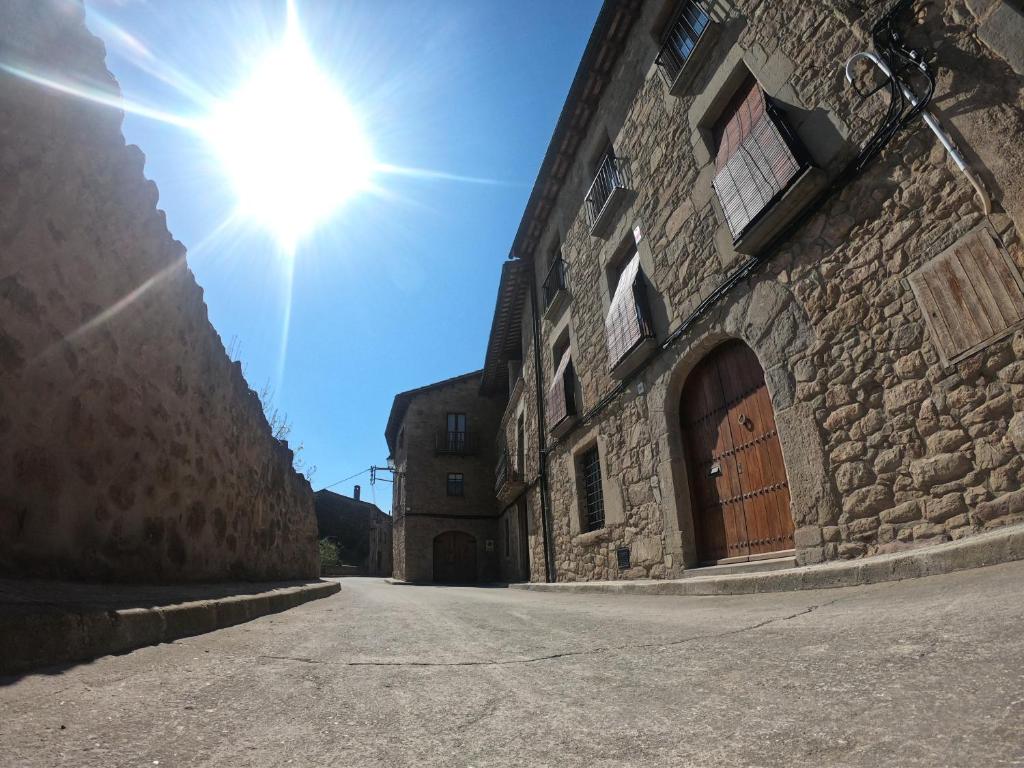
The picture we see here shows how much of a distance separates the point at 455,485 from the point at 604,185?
13706 mm

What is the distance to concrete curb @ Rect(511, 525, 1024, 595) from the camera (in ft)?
8.20

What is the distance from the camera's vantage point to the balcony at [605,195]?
7.27m

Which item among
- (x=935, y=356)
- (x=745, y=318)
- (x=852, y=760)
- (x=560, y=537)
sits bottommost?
(x=852, y=760)

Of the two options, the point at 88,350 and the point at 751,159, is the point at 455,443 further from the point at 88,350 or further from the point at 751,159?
the point at 88,350

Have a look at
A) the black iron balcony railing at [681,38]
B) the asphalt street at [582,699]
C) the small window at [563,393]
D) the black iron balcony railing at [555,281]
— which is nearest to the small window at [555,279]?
the black iron balcony railing at [555,281]

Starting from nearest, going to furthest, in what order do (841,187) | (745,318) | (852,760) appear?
(852,760) < (841,187) < (745,318)

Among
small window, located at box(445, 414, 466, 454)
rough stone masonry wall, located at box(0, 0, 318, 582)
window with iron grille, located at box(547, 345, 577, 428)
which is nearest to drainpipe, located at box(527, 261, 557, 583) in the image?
window with iron grille, located at box(547, 345, 577, 428)

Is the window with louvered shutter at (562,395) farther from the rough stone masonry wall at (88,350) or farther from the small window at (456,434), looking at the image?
the small window at (456,434)

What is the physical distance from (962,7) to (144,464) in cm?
619

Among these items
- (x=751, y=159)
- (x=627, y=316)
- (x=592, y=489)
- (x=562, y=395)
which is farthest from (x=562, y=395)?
(x=751, y=159)

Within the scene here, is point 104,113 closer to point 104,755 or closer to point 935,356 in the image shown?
point 104,755

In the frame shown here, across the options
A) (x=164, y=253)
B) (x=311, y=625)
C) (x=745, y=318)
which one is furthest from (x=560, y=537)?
(x=164, y=253)

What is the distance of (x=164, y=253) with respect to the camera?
423 cm

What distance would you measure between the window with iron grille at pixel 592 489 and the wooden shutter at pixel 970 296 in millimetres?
5118
